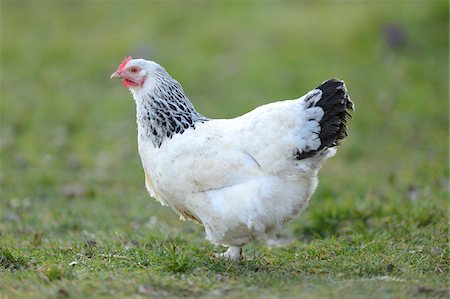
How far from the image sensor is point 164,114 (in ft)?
19.2

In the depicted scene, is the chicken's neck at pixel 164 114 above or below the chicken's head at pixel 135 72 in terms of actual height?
below

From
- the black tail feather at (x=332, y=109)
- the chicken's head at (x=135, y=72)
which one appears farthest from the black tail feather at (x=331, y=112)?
the chicken's head at (x=135, y=72)

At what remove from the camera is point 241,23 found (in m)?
14.6

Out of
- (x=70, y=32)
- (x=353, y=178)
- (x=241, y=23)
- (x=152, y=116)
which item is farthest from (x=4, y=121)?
(x=152, y=116)

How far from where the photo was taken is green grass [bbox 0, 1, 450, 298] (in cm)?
521

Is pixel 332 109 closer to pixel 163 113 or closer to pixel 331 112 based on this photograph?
pixel 331 112

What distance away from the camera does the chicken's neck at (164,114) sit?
5.82 metres

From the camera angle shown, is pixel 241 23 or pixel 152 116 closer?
pixel 152 116

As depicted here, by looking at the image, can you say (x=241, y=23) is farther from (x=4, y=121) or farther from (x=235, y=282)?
(x=235, y=282)

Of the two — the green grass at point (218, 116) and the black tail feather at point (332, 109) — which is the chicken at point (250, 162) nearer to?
the black tail feather at point (332, 109)

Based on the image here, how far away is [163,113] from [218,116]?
5.91 meters

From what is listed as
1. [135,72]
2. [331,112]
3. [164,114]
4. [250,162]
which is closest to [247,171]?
[250,162]

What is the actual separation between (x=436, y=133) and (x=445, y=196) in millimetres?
3165

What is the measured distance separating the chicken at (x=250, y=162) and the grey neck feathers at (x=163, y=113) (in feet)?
0.06
